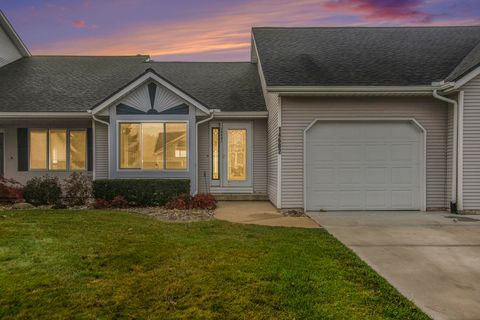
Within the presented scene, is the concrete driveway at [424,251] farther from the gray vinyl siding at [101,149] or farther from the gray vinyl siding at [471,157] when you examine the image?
the gray vinyl siding at [101,149]

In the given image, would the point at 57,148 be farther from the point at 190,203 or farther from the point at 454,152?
the point at 454,152

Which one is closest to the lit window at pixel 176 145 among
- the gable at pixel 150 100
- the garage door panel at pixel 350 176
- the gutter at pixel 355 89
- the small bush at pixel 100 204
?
the gable at pixel 150 100

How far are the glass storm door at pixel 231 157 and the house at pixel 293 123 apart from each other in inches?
1.4

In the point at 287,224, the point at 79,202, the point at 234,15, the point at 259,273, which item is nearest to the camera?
the point at 259,273

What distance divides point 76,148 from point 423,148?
11338mm

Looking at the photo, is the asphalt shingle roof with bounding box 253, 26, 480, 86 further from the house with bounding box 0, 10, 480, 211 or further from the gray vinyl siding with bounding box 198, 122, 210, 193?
the gray vinyl siding with bounding box 198, 122, 210, 193

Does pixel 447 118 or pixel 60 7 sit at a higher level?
pixel 60 7

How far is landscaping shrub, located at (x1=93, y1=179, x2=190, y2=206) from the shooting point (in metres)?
10.8

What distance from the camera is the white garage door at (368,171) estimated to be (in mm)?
10266

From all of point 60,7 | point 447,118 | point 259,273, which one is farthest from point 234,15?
point 259,273

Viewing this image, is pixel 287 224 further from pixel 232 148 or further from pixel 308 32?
pixel 308 32

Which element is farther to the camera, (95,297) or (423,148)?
(423,148)

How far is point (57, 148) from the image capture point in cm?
1324

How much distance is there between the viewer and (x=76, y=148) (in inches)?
521
